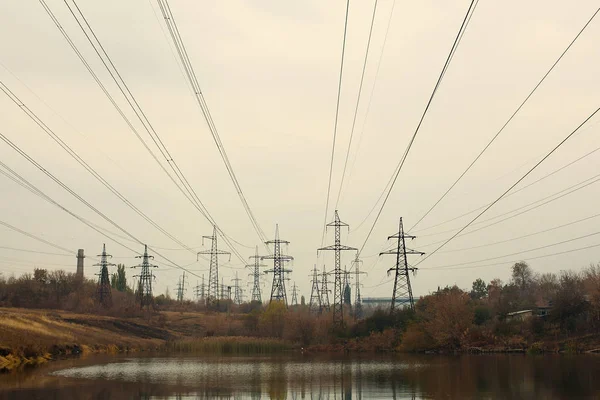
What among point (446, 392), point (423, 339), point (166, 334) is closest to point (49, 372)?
point (446, 392)

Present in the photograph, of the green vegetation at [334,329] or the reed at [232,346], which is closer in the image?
the green vegetation at [334,329]

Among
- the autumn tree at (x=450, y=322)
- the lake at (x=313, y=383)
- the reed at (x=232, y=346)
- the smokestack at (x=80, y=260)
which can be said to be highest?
the smokestack at (x=80, y=260)

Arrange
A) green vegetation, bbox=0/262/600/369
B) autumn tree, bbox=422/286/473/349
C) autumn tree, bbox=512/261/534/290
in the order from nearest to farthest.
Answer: green vegetation, bbox=0/262/600/369
autumn tree, bbox=422/286/473/349
autumn tree, bbox=512/261/534/290

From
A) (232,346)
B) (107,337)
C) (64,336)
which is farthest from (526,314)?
(107,337)

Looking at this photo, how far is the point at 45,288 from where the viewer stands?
124 metres

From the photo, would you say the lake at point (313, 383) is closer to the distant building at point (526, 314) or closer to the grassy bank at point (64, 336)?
the grassy bank at point (64, 336)

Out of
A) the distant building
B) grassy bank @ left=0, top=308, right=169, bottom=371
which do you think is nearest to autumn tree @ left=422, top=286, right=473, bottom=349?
the distant building

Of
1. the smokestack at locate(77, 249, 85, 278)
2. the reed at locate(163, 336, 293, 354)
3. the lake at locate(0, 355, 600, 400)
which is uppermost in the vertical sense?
the smokestack at locate(77, 249, 85, 278)

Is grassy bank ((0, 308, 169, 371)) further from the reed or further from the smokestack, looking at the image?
the smokestack

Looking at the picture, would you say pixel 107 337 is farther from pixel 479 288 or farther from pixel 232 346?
pixel 479 288

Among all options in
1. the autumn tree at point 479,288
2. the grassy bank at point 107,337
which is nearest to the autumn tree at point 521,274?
the autumn tree at point 479,288

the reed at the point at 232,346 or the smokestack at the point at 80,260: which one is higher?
the smokestack at the point at 80,260

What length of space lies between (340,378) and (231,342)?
46141mm

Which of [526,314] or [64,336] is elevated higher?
[526,314]
